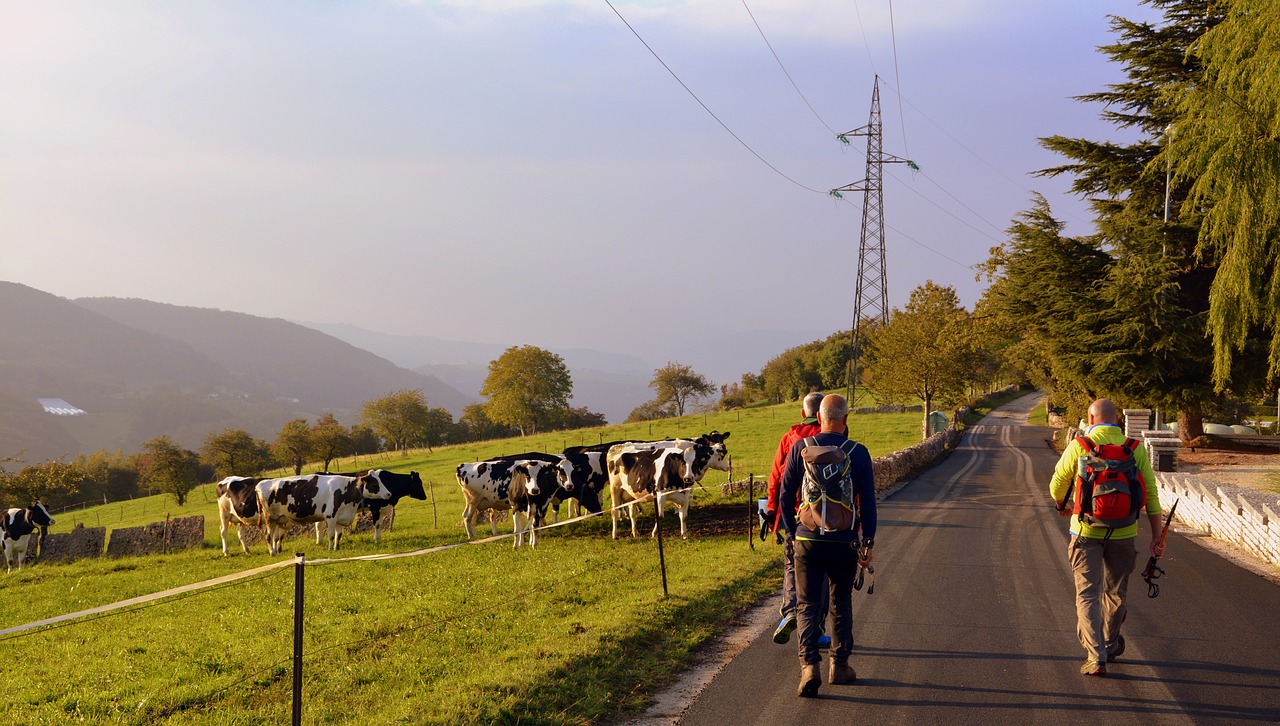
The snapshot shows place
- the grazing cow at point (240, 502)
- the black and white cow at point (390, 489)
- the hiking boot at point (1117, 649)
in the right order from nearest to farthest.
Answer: the hiking boot at point (1117, 649) → the grazing cow at point (240, 502) → the black and white cow at point (390, 489)

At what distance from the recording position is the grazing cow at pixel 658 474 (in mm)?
18172

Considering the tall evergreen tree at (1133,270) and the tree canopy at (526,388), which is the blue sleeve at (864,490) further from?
the tree canopy at (526,388)

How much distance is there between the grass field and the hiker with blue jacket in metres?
1.49

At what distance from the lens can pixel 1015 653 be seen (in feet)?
25.3

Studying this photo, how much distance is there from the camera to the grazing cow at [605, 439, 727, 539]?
59.6 ft

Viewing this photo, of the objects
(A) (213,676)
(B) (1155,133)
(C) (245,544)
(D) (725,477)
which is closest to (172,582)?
(C) (245,544)

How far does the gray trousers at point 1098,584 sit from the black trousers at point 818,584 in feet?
6.61

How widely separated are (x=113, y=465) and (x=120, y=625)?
96.5 meters

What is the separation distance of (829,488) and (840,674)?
172cm

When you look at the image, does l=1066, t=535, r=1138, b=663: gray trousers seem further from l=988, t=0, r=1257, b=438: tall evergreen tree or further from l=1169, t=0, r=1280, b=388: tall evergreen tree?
l=988, t=0, r=1257, b=438: tall evergreen tree

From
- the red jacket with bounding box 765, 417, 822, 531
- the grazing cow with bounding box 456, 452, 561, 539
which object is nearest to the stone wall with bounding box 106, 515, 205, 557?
the grazing cow with bounding box 456, 452, 561, 539

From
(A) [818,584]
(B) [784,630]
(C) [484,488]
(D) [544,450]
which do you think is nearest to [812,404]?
(A) [818,584]

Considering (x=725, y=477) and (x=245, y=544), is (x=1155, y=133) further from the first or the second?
(x=245, y=544)

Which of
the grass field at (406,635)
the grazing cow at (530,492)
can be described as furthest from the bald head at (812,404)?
the grazing cow at (530,492)
